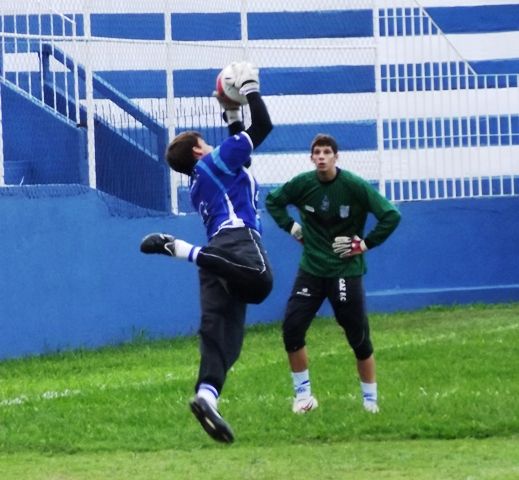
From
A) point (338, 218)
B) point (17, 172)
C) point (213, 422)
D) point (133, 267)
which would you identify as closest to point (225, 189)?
point (213, 422)

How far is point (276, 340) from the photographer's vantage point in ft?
52.6

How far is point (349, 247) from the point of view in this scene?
11.3m

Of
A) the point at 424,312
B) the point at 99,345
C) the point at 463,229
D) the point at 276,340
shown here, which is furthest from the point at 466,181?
Answer: the point at 99,345

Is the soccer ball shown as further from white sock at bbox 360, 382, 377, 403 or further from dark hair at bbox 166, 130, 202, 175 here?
white sock at bbox 360, 382, 377, 403

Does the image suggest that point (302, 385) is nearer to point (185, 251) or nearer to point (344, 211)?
point (344, 211)

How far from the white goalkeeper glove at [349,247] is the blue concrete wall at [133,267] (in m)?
4.77

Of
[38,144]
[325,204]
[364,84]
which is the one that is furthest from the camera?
[364,84]

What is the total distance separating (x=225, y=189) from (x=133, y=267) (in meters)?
7.02

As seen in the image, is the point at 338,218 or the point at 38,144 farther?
the point at 38,144

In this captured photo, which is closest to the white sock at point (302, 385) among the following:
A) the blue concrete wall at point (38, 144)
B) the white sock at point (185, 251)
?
the white sock at point (185, 251)

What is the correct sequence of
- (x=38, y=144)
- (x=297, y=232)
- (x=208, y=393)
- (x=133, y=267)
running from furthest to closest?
(x=133, y=267)
(x=38, y=144)
(x=297, y=232)
(x=208, y=393)

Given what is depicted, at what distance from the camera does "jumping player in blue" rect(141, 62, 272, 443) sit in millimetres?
9273

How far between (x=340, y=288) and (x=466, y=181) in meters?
8.06

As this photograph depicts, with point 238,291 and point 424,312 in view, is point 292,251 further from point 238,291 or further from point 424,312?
point 238,291
